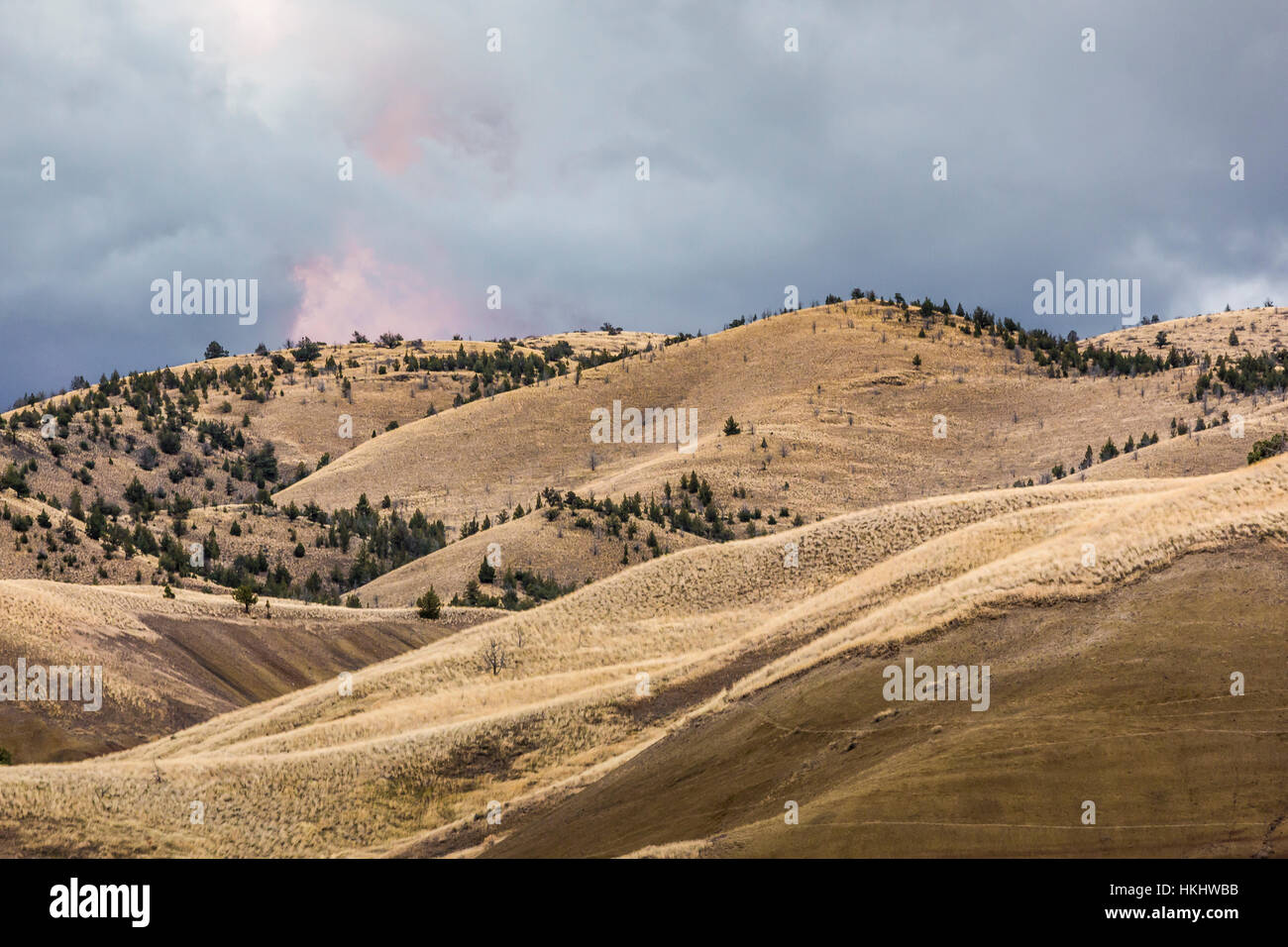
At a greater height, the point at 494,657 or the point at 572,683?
the point at 494,657

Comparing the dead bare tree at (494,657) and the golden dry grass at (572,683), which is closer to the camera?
the golden dry grass at (572,683)

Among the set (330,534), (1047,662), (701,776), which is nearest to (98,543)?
(330,534)

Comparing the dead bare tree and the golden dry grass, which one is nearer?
the golden dry grass

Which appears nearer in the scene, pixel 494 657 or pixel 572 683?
pixel 572 683

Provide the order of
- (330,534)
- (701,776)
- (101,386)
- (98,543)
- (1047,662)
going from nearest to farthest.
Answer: (1047,662), (701,776), (98,543), (330,534), (101,386)

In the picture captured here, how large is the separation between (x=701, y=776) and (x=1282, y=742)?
466 inches
